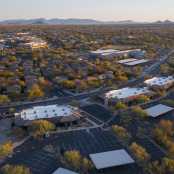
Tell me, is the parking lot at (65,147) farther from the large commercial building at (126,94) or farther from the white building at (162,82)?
the white building at (162,82)

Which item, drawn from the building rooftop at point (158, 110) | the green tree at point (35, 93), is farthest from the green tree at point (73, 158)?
the green tree at point (35, 93)

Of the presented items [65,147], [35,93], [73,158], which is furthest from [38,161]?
[35,93]

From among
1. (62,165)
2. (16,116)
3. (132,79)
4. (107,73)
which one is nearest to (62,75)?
(107,73)

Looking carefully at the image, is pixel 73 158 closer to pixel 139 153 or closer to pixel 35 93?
pixel 139 153

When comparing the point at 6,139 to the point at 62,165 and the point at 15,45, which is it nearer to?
the point at 62,165

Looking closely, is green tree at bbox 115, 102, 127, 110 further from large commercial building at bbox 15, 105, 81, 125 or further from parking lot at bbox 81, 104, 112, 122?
large commercial building at bbox 15, 105, 81, 125
